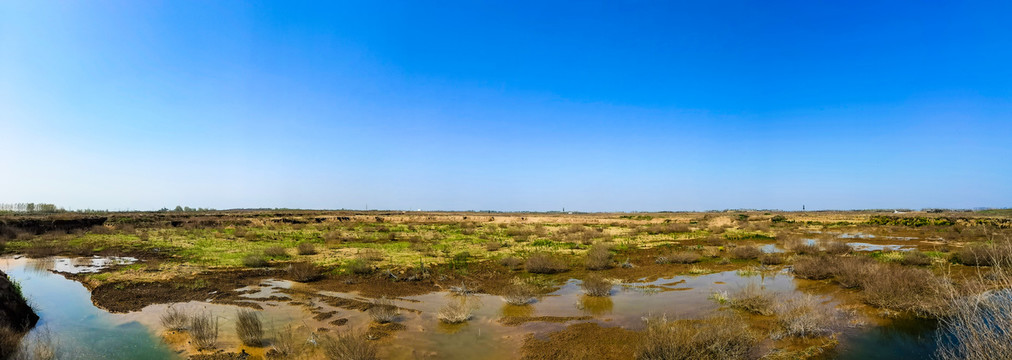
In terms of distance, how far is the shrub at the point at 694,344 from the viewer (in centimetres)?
720

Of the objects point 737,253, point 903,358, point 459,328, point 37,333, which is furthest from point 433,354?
point 737,253

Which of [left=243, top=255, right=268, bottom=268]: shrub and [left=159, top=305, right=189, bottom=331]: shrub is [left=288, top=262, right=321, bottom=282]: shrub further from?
[left=159, top=305, right=189, bottom=331]: shrub

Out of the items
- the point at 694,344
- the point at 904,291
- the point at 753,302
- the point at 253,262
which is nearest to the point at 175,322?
the point at 253,262

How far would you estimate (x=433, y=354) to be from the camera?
28.3ft

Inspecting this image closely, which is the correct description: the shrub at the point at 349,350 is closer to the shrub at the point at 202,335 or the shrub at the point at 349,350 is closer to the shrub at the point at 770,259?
the shrub at the point at 202,335

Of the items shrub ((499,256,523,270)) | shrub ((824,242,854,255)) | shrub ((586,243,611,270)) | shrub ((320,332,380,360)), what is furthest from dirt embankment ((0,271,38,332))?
shrub ((824,242,854,255))

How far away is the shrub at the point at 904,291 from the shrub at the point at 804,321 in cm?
230

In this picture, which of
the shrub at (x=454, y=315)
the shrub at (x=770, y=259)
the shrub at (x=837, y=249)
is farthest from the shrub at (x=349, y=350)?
the shrub at (x=837, y=249)

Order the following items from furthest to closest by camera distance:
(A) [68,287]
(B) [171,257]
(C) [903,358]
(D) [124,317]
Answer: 1. (B) [171,257]
2. (A) [68,287]
3. (D) [124,317]
4. (C) [903,358]

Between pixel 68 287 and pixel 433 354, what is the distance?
53.6 ft

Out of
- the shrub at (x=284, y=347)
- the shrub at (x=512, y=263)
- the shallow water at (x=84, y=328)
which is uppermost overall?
the shrub at (x=512, y=263)

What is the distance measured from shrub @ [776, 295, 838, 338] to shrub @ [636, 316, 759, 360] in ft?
6.99

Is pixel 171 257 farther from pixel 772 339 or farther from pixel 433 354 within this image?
pixel 772 339

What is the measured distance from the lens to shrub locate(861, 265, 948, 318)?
1064 cm
